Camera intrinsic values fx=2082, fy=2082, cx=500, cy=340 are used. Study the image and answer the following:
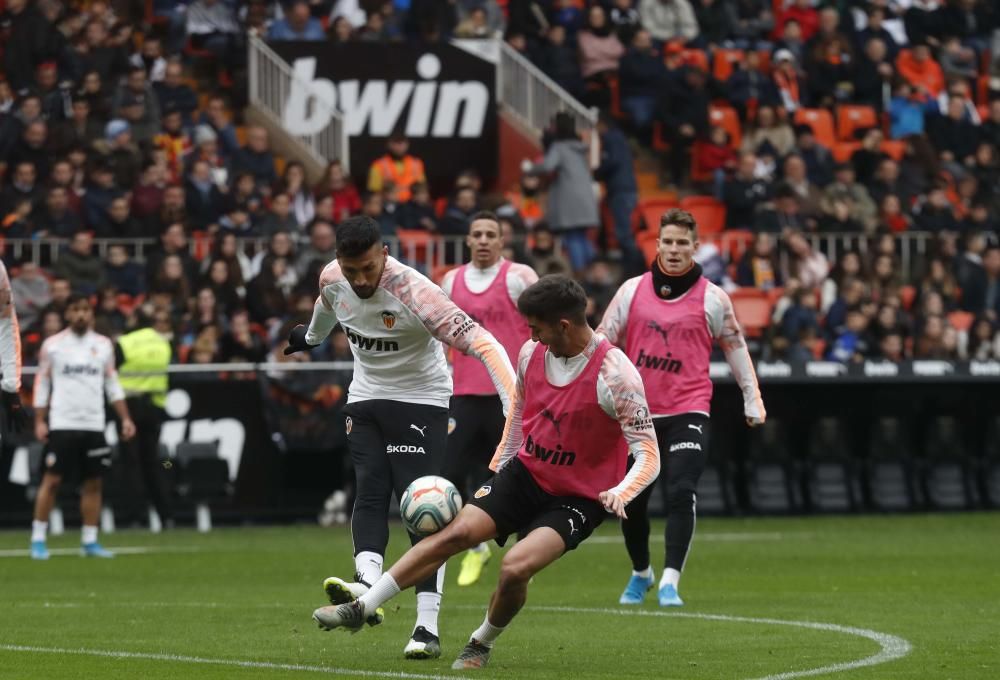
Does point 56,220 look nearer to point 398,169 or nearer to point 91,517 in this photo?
point 398,169

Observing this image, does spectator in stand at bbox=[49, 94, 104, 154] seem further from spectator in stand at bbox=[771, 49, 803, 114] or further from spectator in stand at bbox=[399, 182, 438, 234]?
spectator in stand at bbox=[771, 49, 803, 114]

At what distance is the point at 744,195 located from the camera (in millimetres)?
27281

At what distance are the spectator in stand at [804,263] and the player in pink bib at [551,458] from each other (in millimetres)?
16548

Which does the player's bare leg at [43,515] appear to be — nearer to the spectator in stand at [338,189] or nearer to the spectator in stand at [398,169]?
the spectator in stand at [338,189]

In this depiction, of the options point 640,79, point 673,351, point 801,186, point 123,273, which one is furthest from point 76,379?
point 640,79

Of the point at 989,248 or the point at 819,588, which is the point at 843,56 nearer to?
the point at 989,248

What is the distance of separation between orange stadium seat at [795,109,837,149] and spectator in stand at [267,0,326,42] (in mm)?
7188

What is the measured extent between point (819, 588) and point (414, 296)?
549cm

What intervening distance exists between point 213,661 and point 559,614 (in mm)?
3240

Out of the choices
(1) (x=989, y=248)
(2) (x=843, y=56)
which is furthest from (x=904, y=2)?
(1) (x=989, y=248)

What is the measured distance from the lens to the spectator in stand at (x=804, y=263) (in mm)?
25906

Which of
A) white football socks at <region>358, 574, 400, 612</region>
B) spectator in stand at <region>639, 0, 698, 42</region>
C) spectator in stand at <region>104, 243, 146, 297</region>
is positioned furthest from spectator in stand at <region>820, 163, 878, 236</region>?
white football socks at <region>358, 574, 400, 612</region>

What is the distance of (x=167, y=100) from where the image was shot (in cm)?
2617

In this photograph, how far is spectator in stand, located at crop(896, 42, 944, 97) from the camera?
31.7 metres
